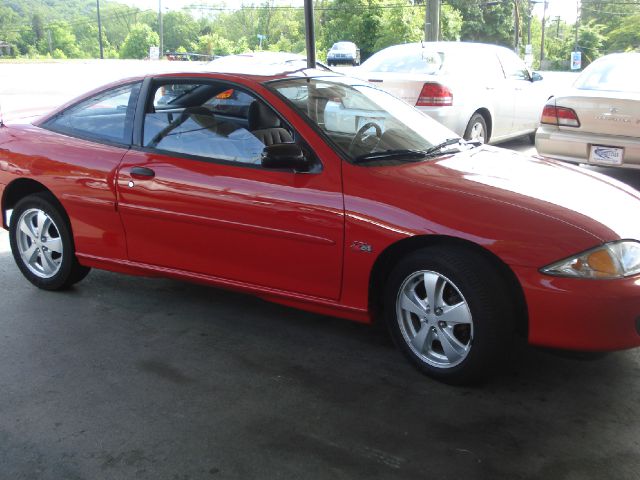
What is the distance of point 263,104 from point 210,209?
0.69m

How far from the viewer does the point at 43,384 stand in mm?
3365

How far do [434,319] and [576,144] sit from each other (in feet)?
15.5

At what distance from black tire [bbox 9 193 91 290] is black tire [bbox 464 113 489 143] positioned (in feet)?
18.6

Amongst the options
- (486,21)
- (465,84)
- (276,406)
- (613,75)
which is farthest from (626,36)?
(276,406)

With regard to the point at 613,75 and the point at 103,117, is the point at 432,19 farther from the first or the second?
the point at 103,117

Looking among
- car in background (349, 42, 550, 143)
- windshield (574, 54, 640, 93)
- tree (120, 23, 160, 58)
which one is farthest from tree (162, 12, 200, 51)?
windshield (574, 54, 640, 93)

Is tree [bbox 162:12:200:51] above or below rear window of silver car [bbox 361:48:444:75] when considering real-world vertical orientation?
above

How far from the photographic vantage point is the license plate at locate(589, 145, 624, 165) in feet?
23.2

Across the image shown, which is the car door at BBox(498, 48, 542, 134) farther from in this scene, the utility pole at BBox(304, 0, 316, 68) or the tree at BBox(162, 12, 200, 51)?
the tree at BBox(162, 12, 200, 51)

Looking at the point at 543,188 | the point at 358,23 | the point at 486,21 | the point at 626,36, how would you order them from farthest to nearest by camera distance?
the point at 626,36 → the point at 486,21 → the point at 358,23 → the point at 543,188

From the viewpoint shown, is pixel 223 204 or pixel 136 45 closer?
pixel 223 204

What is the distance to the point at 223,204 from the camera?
12.3ft

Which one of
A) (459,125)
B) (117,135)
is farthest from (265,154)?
(459,125)

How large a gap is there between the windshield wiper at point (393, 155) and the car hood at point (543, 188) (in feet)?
0.38
